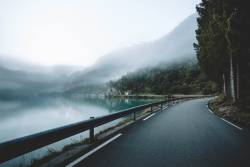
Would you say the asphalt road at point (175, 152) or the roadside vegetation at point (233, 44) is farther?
the roadside vegetation at point (233, 44)

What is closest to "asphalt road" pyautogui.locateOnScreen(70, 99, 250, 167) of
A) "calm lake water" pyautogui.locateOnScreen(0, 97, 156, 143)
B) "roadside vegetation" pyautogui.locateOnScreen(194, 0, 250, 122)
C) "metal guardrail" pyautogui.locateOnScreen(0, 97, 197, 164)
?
"metal guardrail" pyautogui.locateOnScreen(0, 97, 197, 164)

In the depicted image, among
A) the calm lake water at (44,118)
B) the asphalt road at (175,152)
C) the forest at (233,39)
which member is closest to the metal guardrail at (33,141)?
the asphalt road at (175,152)

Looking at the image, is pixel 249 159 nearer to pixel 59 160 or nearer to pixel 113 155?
pixel 113 155

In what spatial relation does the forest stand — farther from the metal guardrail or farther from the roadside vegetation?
the metal guardrail

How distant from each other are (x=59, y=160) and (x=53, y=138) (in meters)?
0.51

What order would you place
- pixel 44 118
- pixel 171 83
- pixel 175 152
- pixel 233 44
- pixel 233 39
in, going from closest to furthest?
pixel 175 152 → pixel 233 39 → pixel 233 44 → pixel 44 118 → pixel 171 83

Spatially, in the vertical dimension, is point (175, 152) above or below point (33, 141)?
below

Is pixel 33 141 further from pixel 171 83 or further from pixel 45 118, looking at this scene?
pixel 171 83

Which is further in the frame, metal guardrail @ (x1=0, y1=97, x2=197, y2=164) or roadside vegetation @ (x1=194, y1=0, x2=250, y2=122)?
roadside vegetation @ (x1=194, y1=0, x2=250, y2=122)

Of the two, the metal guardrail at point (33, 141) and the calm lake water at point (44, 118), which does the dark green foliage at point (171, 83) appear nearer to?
the calm lake water at point (44, 118)

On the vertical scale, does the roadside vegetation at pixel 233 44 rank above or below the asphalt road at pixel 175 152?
above

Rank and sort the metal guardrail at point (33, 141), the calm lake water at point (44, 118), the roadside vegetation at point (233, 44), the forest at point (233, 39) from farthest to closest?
the calm lake water at point (44, 118) < the forest at point (233, 39) < the roadside vegetation at point (233, 44) < the metal guardrail at point (33, 141)

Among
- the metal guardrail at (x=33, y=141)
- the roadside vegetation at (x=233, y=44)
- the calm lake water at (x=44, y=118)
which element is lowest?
the calm lake water at (x=44, y=118)

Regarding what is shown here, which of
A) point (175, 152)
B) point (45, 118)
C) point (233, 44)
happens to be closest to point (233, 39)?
point (233, 44)
